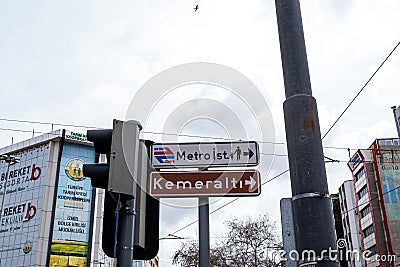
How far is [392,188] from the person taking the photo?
161 feet

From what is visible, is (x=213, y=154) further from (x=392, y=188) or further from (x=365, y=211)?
(x=365, y=211)

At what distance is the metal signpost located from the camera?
174 inches

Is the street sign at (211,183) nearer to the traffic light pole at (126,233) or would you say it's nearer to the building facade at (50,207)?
the traffic light pole at (126,233)

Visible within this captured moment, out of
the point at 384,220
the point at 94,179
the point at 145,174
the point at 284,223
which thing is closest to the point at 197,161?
the point at 145,174

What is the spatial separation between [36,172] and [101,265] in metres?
8.49

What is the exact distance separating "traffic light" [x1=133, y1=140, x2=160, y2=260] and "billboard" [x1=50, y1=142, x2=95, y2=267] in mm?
30693

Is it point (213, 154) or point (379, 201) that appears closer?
point (213, 154)

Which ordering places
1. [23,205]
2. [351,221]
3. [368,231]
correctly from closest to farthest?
[23,205] → [368,231] → [351,221]

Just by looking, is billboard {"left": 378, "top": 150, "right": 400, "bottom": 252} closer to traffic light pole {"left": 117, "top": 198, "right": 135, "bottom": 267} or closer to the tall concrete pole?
traffic light pole {"left": 117, "top": 198, "right": 135, "bottom": 267}

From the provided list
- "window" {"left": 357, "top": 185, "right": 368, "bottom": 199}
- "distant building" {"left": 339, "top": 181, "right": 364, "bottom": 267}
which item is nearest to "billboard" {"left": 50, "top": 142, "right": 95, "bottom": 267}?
"window" {"left": 357, "top": 185, "right": 368, "bottom": 199}

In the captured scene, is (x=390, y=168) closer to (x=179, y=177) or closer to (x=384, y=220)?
(x=384, y=220)

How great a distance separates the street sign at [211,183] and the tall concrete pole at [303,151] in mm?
2002

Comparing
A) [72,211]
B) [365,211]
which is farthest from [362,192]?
[72,211]

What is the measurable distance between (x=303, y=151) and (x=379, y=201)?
50.7 meters
